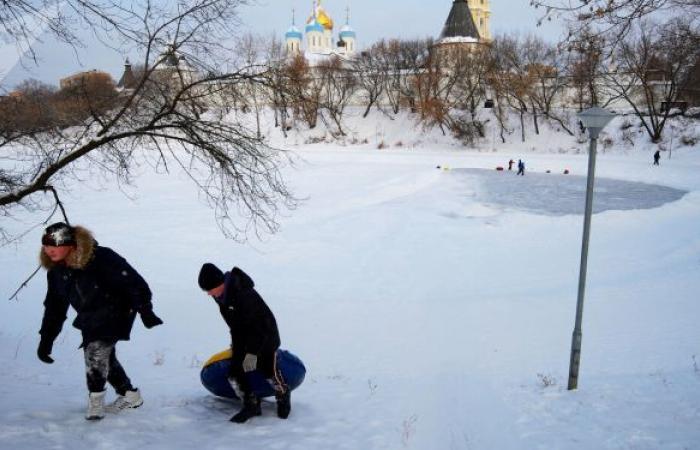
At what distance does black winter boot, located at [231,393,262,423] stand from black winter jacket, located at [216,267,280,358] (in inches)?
15.3

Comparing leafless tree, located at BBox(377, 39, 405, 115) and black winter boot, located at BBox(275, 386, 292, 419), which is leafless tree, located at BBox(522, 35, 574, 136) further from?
black winter boot, located at BBox(275, 386, 292, 419)

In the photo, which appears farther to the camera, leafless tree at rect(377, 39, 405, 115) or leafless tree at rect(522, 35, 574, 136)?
leafless tree at rect(377, 39, 405, 115)

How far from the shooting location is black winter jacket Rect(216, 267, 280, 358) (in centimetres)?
442

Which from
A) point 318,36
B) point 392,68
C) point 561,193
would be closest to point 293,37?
point 318,36

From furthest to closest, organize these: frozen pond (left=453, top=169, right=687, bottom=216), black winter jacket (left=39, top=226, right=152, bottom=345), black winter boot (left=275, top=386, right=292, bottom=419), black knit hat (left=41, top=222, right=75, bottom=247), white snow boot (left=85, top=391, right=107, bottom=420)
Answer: frozen pond (left=453, top=169, right=687, bottom=216)
black winter boot (left=275, top=386, right=292, bottom=419)
white snow boot (left=85, top=391, right=107, bottom=420)
black winter jacket (left=39, top=226, right=152, bottom=345)
black knit hat (left=41, top=222, right=75, bottom=247)

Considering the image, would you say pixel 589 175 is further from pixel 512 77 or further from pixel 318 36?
pixel 318 36

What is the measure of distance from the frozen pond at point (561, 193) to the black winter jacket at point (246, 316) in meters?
18.1

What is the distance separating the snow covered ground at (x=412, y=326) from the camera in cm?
490

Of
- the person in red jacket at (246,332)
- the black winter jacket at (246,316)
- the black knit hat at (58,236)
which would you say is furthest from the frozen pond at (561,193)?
the black knit hat at (58,236)

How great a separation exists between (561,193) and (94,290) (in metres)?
24.4

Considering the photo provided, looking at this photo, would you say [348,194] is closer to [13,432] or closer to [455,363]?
[455,363]

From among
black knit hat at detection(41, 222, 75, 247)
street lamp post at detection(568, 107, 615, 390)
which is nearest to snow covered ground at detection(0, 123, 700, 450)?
street lamp post at detection(568, 107, 615, 390)

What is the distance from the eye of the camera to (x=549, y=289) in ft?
41.2

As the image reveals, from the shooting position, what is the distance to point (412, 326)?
34.0 ft
